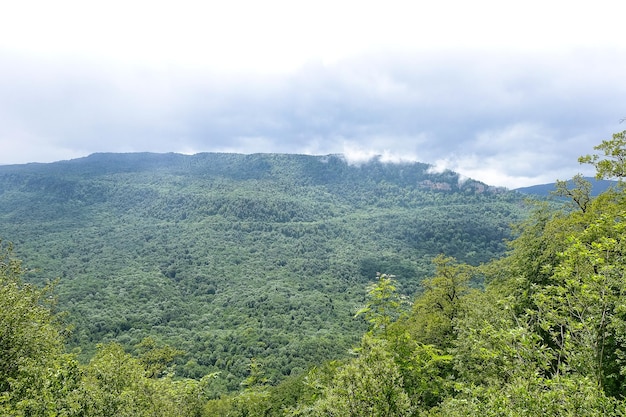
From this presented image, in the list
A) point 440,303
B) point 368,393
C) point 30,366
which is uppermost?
point 368,393

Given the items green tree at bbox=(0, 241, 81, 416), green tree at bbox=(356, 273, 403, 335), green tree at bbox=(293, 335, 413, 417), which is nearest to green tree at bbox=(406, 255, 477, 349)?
green tree at bbox=(356, 273, 403, 335)

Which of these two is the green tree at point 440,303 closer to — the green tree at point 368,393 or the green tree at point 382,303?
the green tree at point 382,303

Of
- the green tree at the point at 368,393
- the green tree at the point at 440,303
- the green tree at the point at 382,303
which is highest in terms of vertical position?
the green tree at the point at 382,303

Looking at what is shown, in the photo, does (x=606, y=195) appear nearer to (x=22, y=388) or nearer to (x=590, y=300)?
(x=590, y=300)

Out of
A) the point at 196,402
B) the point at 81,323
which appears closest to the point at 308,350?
the point at 196,402

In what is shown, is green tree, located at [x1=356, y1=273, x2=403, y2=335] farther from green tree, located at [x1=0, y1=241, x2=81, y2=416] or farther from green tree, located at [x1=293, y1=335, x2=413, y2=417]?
green tree, located at [x1=0, y1=241, x2=81, y2=416]

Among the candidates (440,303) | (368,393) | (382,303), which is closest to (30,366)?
(368,393)

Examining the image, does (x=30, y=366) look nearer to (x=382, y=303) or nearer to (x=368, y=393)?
(x=368, y=393)

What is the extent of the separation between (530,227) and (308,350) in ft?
254

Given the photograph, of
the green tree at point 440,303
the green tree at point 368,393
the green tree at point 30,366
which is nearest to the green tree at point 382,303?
the green tree at point 368,393

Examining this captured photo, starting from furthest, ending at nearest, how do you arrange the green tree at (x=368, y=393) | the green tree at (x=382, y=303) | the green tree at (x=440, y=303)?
the green tree at (x=440, y=303), the green tree at (x=382, y=303), the green tree at (x=368, y=393)

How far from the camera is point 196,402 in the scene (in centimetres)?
4216

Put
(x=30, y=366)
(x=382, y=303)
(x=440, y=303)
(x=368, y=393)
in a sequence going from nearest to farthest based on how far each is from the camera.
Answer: (x=368, y=393)
(x=382, y=303)
(x=30, y=366)
(x=440, y=303)

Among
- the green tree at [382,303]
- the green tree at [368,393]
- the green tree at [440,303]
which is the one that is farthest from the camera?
the green tree at [440,303]
